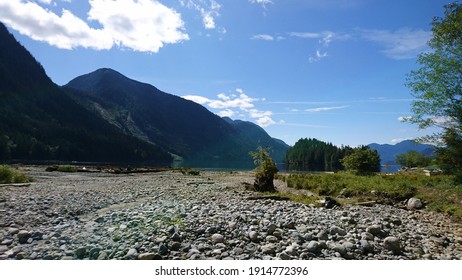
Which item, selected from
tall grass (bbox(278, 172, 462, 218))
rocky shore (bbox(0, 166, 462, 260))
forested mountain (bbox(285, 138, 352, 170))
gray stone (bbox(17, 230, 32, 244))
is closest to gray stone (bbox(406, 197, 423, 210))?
tall grass (bbox(278, 172, 462, 218))

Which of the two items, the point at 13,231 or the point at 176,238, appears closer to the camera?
the point at 176,238

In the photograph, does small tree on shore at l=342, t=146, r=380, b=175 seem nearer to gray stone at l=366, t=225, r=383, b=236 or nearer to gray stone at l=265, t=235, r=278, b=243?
gray stone at l=366, t=225, r=383, b=236

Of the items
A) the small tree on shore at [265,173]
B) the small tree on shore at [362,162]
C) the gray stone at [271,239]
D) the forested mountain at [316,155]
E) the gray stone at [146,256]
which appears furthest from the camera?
the forested mountain at [316,155]

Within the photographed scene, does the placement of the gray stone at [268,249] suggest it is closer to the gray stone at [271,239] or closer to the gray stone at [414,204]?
the gray stone at [271,239]

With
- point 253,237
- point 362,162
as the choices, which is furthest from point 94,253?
point 362,162

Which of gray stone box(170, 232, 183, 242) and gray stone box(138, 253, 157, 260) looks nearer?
gray stone box(138, 253, 157, 260)

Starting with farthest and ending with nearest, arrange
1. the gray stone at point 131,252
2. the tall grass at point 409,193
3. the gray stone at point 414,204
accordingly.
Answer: the gray stone at point 414,204 → the tall grass at point 409,193 → the gray stone at point 131,252

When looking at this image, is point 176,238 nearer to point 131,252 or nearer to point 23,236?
point 131,252

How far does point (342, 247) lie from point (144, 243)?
18.0 feet

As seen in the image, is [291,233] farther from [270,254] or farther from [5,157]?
[5,157]

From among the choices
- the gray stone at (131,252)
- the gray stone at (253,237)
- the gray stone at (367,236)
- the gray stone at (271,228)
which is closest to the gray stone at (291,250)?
the gray stone at (253,237)

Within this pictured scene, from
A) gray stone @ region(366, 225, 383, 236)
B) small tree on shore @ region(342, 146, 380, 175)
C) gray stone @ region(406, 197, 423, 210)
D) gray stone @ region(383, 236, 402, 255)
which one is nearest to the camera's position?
gray stone @ region(383, 236, 402, 255)

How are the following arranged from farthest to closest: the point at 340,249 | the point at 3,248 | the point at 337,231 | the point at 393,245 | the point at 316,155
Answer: the point at 316,155
the point at 337,231
the point at 393,245
the point at 340,249
the point at 3,248

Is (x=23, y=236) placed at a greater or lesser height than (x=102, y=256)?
greater
